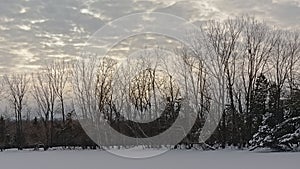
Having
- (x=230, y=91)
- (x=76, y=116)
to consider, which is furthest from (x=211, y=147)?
(x=76, y=116)

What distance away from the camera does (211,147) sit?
78.5 feet

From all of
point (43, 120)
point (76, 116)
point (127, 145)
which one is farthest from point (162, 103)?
point (43, 120)

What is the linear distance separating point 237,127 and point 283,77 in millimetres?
3565

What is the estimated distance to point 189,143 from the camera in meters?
25.0

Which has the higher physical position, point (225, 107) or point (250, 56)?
point (250, 56)

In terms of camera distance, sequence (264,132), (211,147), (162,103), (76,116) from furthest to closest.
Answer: (76,116) → (162,103) → (211,147) → (264,132)

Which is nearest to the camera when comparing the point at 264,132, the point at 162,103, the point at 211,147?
the point at 264,132

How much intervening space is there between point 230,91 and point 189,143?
351cm

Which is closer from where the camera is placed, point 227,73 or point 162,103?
point 227,73

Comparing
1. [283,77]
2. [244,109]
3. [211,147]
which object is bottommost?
[211,147]

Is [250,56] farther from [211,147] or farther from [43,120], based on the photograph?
[43,120]

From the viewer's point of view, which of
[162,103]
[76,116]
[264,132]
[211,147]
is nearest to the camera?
[264,132]

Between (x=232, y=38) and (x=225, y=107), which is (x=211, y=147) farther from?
(x=232, y=38)

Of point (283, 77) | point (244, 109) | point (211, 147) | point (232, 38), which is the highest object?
point (232, 38)
